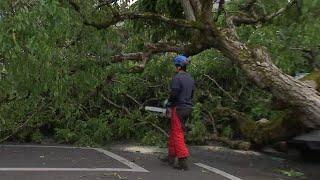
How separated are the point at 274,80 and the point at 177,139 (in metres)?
1.59

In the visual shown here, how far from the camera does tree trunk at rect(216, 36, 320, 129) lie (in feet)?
26.3

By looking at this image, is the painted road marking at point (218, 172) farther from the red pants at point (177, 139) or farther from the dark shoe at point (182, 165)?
the red pants at point (177, 139)

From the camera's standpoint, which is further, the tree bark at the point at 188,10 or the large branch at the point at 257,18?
the large branch at the point at 257,18

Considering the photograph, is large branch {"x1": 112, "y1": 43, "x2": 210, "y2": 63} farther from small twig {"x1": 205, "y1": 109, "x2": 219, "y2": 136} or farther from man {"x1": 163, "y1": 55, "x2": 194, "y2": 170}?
small twig {"x1": 205, "y1": 109, "x2": 219, "y2": 136}

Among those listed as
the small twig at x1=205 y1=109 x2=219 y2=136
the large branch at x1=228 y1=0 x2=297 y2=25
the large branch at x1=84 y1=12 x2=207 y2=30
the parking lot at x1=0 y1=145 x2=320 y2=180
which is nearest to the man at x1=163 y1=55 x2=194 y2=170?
the parking lot at x1=0 y1=145 x2=320 y2=180

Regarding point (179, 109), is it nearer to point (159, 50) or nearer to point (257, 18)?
point (159, 50)

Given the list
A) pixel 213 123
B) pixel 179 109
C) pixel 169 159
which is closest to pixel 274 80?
pixel 179 109

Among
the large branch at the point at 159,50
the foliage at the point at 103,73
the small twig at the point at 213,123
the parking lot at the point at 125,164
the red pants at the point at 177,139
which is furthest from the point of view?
the small twig at the point at 213,123

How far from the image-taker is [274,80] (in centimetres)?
818

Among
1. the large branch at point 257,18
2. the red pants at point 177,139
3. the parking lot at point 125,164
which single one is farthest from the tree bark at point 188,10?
the parking lot at point 125,164

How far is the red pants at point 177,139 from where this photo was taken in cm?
820

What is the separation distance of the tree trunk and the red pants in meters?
1.24

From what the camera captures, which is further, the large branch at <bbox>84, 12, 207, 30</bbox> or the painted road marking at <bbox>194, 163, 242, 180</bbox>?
the large branch at <bbox>84, 12, 207, 30</bbox>

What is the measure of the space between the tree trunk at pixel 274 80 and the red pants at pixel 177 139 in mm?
1239
